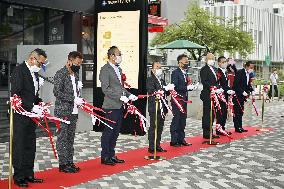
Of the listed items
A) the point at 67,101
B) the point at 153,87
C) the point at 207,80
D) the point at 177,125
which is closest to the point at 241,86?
the point at 207,80

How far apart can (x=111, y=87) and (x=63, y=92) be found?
1.04 m

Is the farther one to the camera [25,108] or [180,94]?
[180,94]

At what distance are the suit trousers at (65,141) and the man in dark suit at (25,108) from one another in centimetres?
72

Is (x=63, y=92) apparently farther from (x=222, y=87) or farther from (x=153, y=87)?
(x=222, y=87)

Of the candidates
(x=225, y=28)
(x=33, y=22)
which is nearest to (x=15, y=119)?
(x=33, y=22)

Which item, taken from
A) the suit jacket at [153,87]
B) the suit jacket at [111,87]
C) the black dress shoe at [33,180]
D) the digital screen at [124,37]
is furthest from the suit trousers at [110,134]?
the digital screen at [124,37]

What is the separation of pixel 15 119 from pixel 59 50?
207 inches

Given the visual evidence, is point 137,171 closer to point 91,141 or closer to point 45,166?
point 45,166

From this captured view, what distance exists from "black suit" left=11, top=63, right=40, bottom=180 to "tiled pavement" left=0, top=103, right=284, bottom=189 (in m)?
0.77

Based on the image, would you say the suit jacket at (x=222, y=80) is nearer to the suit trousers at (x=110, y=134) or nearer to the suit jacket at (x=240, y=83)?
the suit jacket at (x=240, y=83)

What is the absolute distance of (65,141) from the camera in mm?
7031

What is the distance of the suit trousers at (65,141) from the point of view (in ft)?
22.9

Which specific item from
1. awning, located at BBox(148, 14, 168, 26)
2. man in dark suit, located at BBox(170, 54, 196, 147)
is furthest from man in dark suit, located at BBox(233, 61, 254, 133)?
awning, located at BBox(148, 14, 168, 26)

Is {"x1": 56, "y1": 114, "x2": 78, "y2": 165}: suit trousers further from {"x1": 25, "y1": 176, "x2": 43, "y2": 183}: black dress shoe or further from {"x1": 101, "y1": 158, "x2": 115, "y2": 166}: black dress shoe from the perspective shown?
{"x1": 101, "y1": 158, "x2": 115, "y2": 166}: black dress shoe
